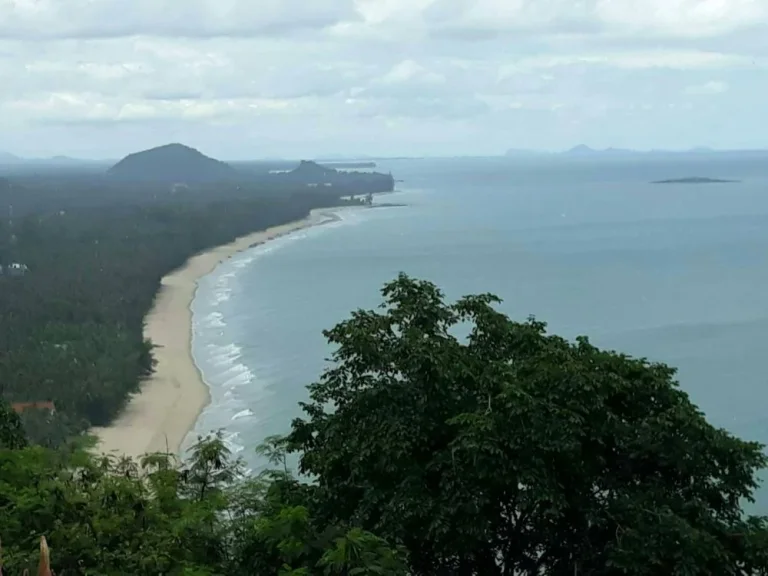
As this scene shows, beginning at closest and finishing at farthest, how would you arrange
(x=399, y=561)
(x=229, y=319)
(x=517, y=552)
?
(x=399, y=561)
(x=517, y=552)
(x=229, y=319)

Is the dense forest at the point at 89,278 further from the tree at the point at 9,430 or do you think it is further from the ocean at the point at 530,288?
the tree at the point at 9,430

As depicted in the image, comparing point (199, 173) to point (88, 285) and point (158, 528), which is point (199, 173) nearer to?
point (88, 285)

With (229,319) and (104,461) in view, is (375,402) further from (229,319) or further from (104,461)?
(229,319)

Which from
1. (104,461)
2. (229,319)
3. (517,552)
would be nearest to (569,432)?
(517,552)

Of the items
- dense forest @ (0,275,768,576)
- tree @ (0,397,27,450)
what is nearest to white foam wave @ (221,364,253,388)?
tree @ (0,397,27,450)

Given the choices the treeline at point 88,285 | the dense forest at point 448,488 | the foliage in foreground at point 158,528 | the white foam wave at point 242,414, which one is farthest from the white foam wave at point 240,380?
the dense forest at point 448,488

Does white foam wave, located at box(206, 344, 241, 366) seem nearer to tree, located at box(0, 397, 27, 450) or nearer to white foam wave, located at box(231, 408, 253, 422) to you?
white foam wave, located at box(231, 408, 253, 422)

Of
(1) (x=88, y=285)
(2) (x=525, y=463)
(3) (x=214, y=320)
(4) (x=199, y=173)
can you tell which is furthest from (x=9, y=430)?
(4) (x=199, y=173)
